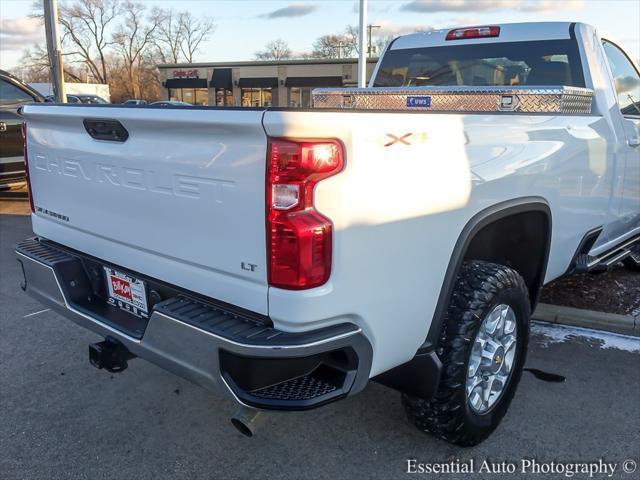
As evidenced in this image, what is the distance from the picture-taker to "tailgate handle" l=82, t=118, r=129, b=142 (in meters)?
2.43

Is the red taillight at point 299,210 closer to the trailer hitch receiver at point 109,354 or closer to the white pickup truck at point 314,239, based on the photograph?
the white pickup truck at point 314,239

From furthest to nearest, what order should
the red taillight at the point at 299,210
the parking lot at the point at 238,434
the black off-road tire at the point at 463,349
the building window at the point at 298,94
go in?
the building window at the point at 298,94, the parking lot at the point at 238,434, the black off-road tire at the point at 463,349, the red taillight at the point at 299,210

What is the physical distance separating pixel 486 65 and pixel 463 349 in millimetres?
2830

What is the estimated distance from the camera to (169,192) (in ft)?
7.47

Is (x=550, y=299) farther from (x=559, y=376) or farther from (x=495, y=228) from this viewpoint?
(x=495, y=228)

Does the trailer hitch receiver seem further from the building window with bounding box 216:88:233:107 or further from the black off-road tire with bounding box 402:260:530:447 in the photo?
the building window with bounding box 216:88:233:107

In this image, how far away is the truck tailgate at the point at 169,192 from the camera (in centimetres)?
202

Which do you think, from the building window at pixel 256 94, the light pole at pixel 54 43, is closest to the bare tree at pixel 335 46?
the building window at pixel 256 94

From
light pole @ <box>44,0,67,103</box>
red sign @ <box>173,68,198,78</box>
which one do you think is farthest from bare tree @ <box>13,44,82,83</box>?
light pole @ <box>44,0,67,103</box>

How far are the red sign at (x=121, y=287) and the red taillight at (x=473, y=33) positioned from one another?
133 inches

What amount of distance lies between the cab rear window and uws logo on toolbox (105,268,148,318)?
315 cm

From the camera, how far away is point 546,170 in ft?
9.78

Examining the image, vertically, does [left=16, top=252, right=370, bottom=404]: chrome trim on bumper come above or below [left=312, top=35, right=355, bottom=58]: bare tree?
below

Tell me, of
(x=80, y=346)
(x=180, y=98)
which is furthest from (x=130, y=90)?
(x=80, y=346)
